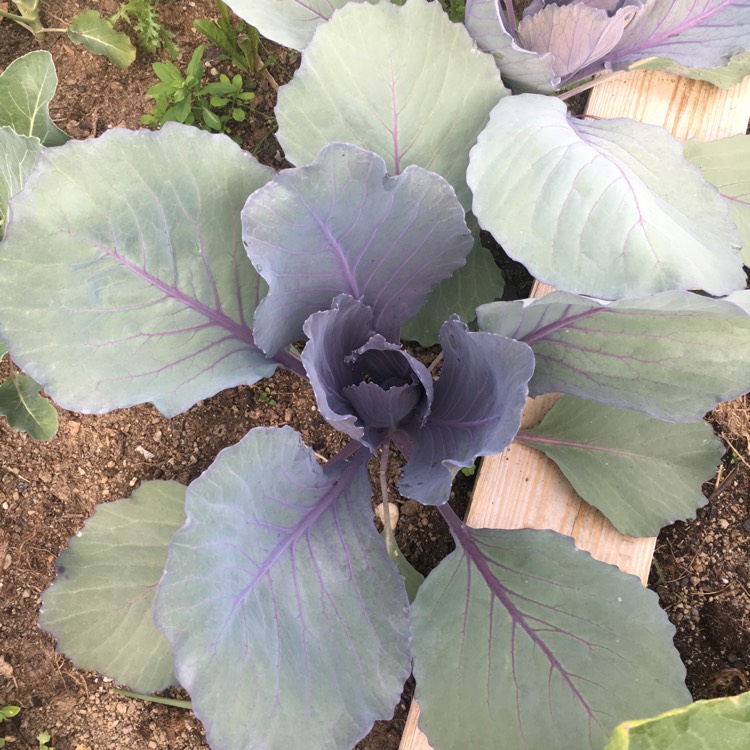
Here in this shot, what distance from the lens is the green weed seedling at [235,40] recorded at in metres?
1.21

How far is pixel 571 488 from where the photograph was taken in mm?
1131

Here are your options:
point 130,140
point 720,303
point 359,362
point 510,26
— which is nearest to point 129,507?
point 359,362

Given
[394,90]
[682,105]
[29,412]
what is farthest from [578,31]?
[29,412]

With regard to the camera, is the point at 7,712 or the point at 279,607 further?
the point at 7,712

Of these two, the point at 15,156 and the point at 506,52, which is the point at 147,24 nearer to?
the point at 15,156

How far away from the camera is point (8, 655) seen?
3.88 ft

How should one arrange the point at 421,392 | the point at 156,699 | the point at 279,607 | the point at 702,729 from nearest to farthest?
the point at 702,729 < the point at 279,607 < the point at 421,392 < the point at 156,699

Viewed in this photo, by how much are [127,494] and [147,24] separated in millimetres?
873

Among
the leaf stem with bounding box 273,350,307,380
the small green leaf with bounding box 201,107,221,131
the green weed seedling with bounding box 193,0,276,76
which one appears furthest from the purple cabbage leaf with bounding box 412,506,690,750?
the green weed seedling with bounding box 193,0,276,76

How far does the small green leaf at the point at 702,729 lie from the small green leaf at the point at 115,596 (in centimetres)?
66

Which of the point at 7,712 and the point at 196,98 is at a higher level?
the point at 196,98

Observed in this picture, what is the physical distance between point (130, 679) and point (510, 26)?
3.89 feet

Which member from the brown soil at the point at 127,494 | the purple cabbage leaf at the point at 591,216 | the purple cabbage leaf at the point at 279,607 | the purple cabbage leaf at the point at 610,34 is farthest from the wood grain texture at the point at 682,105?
the purple cabbage leaf at the point at 279,607

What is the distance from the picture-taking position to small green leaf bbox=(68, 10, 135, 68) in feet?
4.08
